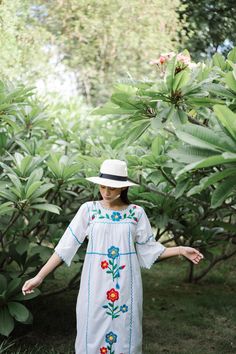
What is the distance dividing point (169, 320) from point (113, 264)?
2.05 metres

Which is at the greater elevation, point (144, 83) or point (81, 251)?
point (144, 83)

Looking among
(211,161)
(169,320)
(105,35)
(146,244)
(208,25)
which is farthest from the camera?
(105,35)

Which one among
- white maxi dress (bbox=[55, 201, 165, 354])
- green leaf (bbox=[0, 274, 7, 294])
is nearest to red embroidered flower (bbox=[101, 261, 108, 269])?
white maxi dress (bbox=[55, 201, 165, 354])

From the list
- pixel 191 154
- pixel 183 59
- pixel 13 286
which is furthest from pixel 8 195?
pixel 191 154

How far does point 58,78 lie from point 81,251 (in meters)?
9.60

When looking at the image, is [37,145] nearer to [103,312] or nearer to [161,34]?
[103,312]

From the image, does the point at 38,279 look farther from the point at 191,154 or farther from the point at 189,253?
the point at 191,154

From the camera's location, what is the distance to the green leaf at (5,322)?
3086mm

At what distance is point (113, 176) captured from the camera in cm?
242

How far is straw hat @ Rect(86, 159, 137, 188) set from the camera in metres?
2.39

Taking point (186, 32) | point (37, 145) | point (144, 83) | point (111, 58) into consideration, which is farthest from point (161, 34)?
point (144, 83)

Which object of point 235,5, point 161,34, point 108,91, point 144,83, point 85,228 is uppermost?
point 144,83

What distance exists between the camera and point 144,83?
2387 mm

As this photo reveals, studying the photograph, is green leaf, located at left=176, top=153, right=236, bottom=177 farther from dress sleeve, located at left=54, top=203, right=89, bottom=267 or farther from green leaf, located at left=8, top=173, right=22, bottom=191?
green leaf, located at left=8, top=173, right=22, bottom=191
